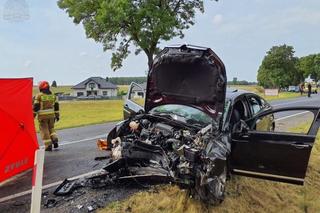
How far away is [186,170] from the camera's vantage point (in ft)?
16.8

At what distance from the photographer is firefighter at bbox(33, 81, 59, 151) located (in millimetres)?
9078

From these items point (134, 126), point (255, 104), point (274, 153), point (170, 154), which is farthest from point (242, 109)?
point (170, 154)

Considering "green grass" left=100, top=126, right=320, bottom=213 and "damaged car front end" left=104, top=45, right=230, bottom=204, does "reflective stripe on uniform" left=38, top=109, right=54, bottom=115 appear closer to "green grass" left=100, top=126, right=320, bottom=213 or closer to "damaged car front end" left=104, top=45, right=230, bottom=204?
"damaged car front end" left=104, top=45, right=230, bottom=204

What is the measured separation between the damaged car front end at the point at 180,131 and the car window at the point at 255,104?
1.98 meters

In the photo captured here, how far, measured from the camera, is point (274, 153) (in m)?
5.96

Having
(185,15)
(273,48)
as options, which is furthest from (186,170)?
(273,48)

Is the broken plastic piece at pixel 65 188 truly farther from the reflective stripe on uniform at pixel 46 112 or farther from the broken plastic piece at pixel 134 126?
the reflective stripe on uniform at pixel 46 112

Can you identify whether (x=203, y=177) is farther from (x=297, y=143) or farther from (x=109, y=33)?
(x=109, y=33)

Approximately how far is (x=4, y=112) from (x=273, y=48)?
83.9m

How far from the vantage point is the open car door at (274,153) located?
580 cm

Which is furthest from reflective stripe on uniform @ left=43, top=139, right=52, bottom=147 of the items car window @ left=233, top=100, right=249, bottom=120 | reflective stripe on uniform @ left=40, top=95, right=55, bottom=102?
car window @ left=233, top=100, right=249, bottom=120

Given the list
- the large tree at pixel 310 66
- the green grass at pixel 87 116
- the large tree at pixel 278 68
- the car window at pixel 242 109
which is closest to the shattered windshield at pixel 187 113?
the car window at pixel 242 109

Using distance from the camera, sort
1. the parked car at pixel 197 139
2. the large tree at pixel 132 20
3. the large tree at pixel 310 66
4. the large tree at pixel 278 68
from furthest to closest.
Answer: the large tree at pixel 310 66
the large tree at pixel 278 68
the large tree at pixel 132 20
the parked car at pixel 197 139

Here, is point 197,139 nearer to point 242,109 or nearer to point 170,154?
point 170,154
